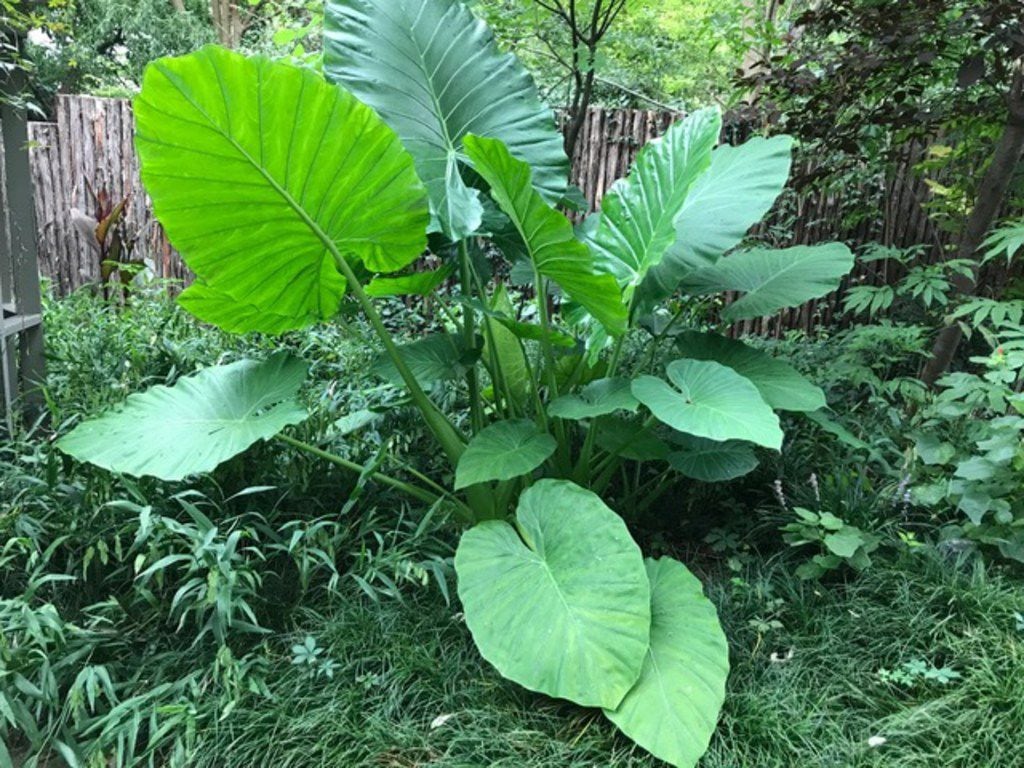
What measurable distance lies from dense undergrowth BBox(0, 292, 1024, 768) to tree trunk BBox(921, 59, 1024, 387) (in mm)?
788

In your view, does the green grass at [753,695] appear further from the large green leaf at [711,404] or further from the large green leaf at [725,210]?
the large green leaf at [725,210]

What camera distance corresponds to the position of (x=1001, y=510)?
2.05 meters

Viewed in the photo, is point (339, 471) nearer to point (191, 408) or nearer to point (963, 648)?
point (191, 408)

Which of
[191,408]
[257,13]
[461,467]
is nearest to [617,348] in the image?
[461,467]

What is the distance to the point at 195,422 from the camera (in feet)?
6.95

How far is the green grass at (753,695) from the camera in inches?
64.4

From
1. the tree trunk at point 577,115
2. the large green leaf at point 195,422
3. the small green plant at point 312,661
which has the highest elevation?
the tree trunk at point 577,115

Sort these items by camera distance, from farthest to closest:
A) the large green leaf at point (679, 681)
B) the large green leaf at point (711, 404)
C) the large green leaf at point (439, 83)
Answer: the large green leaf at point (439, 83) → the large green leaf at point (711, 404) → the large green leaf at point (679, 681)

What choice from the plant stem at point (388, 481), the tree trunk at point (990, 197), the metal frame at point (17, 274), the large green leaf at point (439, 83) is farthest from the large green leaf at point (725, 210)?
the metal frame at point (17, 274)

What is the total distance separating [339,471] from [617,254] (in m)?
1.11

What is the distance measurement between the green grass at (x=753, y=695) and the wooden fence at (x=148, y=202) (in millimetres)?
2430

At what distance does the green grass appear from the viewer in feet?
5.37

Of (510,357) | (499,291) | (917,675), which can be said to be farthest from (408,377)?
(917,675)

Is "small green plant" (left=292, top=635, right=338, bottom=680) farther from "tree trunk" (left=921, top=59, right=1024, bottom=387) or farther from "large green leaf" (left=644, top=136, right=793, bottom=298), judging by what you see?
"tree trunk" (left=921, top=59, right=1024, bottom=387)
